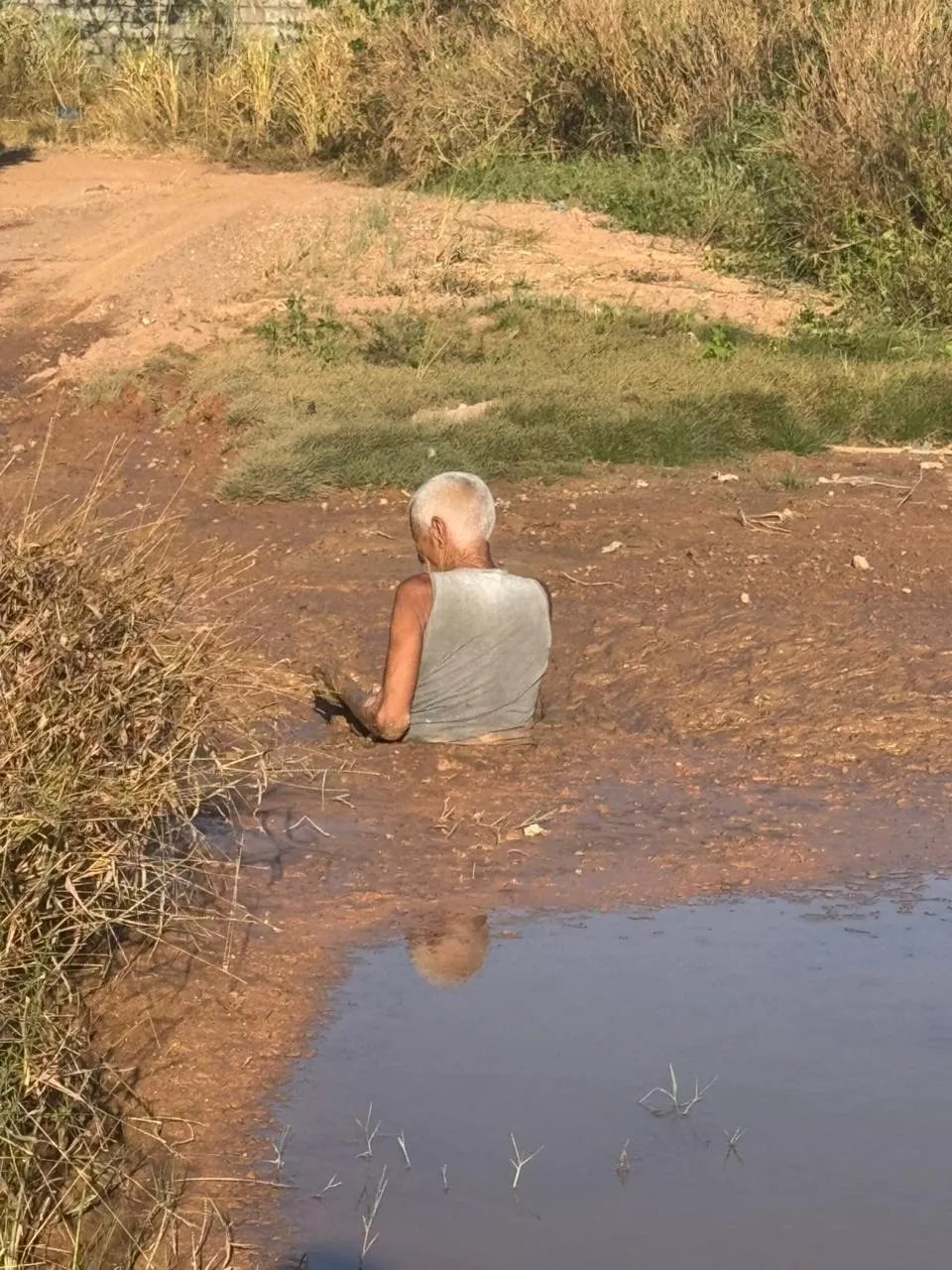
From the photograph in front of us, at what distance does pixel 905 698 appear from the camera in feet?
22.3

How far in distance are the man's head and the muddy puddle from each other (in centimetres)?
142

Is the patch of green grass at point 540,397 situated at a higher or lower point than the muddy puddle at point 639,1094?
lower

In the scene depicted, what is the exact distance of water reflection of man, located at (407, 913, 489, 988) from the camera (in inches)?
191

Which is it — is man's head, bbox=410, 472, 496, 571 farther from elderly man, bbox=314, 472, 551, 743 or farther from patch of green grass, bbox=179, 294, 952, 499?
patch of green grass, bbox=179, 294, 952, 499

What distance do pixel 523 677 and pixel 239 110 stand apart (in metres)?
12.1

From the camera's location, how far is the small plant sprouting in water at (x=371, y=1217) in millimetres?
3724

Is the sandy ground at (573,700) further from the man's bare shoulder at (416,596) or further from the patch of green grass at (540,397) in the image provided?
the man's bare shoulder at (416,596)

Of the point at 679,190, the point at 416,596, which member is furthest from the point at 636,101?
the point at 416,596

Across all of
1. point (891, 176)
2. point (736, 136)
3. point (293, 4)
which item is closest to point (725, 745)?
point (891, 176)

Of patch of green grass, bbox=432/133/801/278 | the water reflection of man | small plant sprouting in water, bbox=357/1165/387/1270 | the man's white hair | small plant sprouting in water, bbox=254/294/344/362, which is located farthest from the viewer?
patch of green grass, bbox=432/133/801/278

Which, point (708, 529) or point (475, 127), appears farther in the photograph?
point (475, 127)

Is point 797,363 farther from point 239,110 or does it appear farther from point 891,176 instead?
point 239,110

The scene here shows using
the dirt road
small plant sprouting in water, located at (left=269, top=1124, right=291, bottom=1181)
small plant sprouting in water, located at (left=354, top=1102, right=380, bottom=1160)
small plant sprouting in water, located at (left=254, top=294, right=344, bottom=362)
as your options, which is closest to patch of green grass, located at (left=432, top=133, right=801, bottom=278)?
the dirt road

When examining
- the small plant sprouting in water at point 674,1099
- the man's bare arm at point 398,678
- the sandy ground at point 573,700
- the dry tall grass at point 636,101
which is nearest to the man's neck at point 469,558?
the man's bare arm at point 398,678
